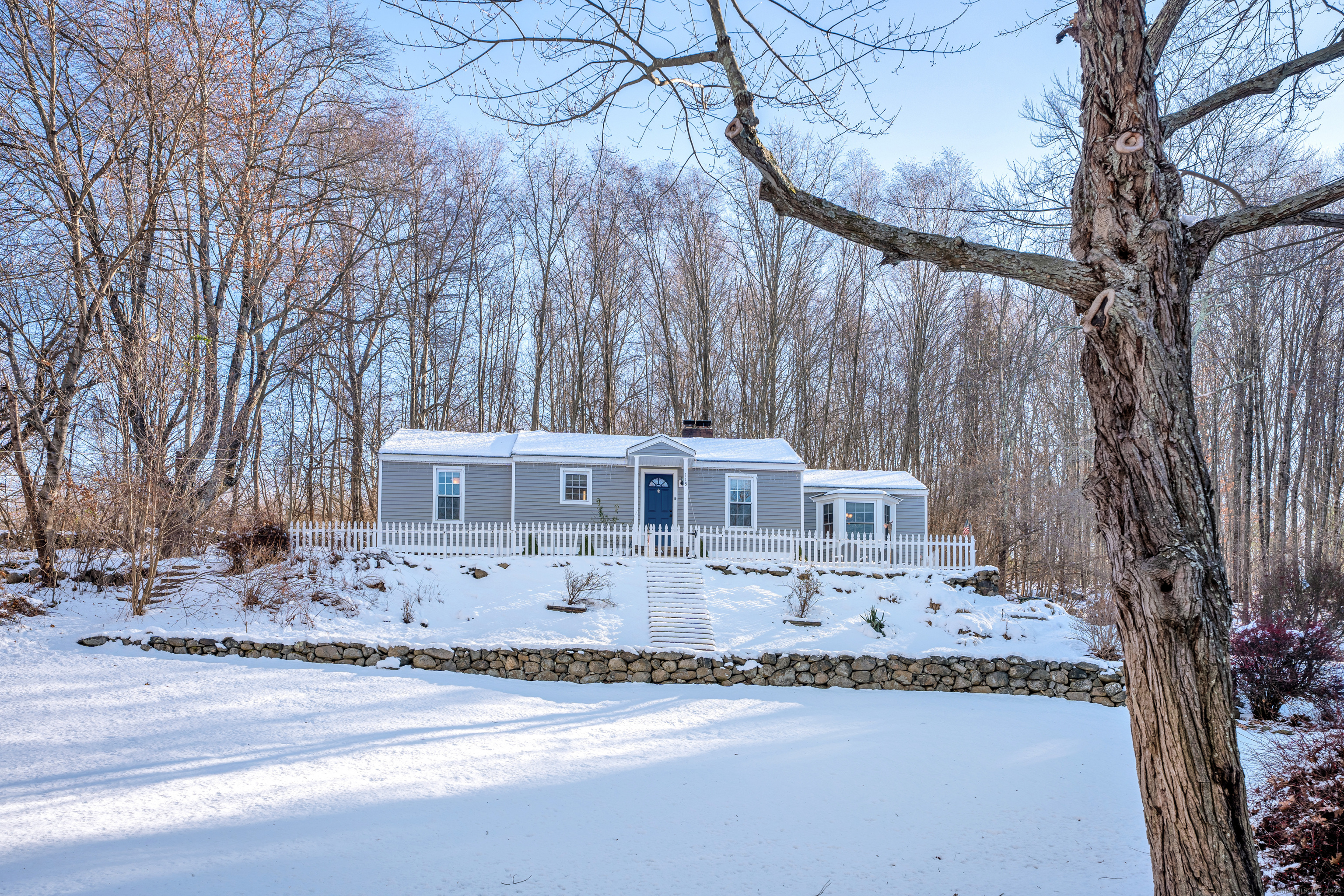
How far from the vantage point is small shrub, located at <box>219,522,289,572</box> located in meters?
13.2

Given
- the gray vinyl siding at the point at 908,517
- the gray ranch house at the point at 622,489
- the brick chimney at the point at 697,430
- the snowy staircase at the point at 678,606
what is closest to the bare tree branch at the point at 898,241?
the snowy staircase at the point at 678,606

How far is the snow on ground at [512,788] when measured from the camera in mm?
5020

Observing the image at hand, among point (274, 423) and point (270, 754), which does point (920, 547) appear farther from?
point (274, 423)

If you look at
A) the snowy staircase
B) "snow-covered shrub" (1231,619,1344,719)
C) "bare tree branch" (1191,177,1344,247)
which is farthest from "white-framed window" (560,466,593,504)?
"bare tree branch" (1191,177,1344,247)

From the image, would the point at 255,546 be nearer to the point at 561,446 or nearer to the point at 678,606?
the point at 561,446

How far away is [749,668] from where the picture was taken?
12227mm

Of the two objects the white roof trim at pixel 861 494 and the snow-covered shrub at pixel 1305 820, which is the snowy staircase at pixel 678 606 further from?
the snow-covered shrub at pixel 1305 820

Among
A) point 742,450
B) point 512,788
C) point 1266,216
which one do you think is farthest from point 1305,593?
point 512,788

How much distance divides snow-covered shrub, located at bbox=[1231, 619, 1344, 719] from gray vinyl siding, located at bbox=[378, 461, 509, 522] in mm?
14619

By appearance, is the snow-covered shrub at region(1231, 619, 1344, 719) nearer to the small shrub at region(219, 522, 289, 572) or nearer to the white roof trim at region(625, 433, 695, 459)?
the white roof trim at region(625, 433, 695, 459)

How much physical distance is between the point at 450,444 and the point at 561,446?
9.14 feet

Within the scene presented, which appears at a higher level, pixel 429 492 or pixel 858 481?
pixel 858 481

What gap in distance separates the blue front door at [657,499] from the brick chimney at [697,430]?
7.55ft

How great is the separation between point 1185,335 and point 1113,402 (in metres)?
0.49
